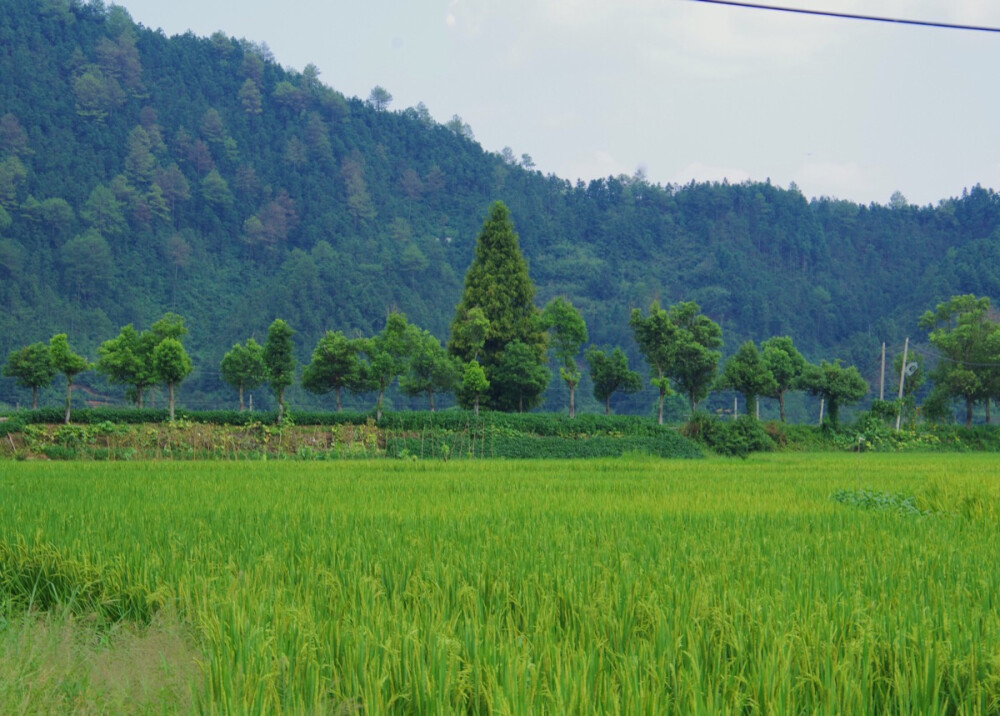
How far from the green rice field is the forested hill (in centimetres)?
6312

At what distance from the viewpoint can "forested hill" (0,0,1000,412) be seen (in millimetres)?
83875

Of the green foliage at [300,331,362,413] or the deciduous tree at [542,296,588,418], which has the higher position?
the deciduous tree at [542,296,588,418]

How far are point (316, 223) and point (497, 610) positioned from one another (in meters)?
108

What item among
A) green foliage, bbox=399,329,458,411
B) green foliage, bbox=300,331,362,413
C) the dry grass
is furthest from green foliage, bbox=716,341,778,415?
the dry grass

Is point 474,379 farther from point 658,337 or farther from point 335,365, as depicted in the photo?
point 658,337

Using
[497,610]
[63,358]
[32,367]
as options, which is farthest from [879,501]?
[32,367]

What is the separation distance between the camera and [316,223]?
355ft

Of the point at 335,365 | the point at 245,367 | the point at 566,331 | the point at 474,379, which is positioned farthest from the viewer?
the point at 566,331

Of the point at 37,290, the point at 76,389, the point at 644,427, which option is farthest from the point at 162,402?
the point at 644,427

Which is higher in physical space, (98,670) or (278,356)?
(278,356)

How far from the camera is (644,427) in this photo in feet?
109

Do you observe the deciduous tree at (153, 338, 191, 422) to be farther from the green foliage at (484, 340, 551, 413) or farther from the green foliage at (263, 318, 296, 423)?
the green foliage at (484, 340, 551, 413)

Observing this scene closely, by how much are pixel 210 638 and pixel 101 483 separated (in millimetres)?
9945

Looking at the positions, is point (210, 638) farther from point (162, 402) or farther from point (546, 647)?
point (162, 402)
